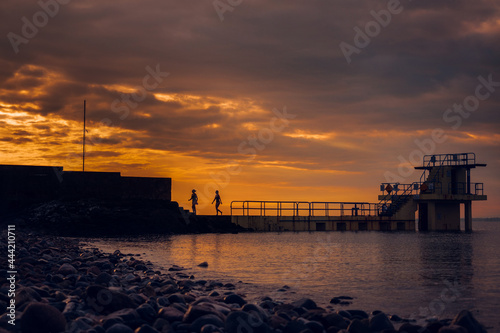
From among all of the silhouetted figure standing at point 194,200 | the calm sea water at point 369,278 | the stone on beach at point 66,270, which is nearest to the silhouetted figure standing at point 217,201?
the silhouetted figure standing at point 194,200

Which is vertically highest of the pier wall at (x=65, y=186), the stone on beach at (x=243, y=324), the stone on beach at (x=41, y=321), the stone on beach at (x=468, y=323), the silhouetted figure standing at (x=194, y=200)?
the pier wall at (x=65, y=186)

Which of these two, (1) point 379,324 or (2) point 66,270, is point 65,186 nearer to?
(2) point 66,270

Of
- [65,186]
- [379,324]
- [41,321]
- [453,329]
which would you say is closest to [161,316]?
[41,321]

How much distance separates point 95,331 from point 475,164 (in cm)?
4242

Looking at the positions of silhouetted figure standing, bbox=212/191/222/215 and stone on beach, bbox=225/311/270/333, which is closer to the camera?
stone on beach, bbox=225/311/270/333

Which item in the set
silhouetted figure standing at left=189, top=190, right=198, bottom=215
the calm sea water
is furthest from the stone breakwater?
silhouetted figure standing at left=189, top=190, right=198, bottom=215

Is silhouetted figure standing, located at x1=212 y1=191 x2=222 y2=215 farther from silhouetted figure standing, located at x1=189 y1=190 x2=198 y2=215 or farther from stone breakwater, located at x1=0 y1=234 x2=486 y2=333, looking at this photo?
stone breakwater, located at x1=0 y1=234 x2=486 y2=333

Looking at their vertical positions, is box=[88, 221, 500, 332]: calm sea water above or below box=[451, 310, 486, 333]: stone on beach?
below

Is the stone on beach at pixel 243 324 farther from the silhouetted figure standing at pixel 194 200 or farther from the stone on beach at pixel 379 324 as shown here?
the silhouetted figure standing at pixel 194 200

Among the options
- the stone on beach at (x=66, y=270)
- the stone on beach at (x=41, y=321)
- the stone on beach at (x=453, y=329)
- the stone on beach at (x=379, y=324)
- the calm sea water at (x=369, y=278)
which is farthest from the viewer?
the stone on beach at (x=66, y=270)

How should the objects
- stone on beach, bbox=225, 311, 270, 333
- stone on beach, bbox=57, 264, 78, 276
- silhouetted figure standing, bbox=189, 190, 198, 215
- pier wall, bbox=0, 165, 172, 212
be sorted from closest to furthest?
stone on beach, bbox=225, 311, 270, 333 → stone on beach, bbox=57, 264, 78, 276 → pier wall, bbox=0, 165, 172, 212 → silhouetted figure standing, bbox=189, 190, 198, 215

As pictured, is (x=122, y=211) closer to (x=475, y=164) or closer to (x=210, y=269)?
(x=210, y=269)

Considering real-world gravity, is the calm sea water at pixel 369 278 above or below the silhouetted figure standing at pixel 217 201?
below

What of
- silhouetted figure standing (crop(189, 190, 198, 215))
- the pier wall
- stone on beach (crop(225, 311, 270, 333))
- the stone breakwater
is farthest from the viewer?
silhouetted figure standing (crop(189, 190, 198, 215))
